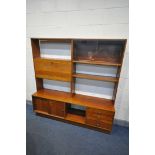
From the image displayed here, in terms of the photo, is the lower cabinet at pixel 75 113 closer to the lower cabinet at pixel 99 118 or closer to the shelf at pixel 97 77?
the lower cabinet at pixel 99 118

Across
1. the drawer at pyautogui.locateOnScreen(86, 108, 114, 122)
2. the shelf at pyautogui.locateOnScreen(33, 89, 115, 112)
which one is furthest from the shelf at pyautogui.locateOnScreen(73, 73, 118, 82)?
the drawer at pyautogui.locateOnScreen(86, 108, 114, 122)

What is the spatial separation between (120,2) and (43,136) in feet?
8.88

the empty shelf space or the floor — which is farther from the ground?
the empty shelf space

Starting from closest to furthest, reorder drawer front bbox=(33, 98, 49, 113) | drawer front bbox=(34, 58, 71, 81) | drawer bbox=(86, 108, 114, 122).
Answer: drawer bbox=(86, 108, 114, 122), drawer front bbox=(34, 58, 71, 81), drawer front bbox=(33, 98, 49, 113)

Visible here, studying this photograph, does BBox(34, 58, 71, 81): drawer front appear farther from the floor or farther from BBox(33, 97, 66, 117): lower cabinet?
the floor

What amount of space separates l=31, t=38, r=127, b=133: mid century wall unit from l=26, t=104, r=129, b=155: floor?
15 centimetres

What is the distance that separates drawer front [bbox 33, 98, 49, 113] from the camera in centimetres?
253

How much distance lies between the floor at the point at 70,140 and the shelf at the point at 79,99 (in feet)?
1.78

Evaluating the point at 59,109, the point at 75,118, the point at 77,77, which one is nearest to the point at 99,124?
the point at 75,118

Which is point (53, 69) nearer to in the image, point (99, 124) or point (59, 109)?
point (59, 109)

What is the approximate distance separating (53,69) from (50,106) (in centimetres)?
79
